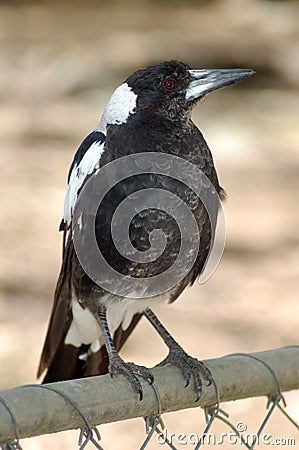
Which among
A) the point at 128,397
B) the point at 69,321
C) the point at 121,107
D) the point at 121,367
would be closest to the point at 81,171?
the point at 121,107

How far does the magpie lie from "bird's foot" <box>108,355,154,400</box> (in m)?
0.02

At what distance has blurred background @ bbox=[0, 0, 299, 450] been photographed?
420 centimetres

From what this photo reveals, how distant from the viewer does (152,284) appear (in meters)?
2.15

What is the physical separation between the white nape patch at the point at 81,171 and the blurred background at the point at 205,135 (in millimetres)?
1402

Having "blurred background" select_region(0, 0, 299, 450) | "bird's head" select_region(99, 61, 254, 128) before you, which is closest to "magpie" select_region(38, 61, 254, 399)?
"bird's head" select_region(99, 61, 254, 128)

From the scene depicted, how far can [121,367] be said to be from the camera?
1813 mm

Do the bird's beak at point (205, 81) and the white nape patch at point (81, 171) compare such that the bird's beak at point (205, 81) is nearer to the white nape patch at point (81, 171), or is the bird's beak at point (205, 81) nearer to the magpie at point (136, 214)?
the magpie at point (136, 214)

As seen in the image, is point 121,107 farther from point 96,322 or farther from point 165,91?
point 96,322

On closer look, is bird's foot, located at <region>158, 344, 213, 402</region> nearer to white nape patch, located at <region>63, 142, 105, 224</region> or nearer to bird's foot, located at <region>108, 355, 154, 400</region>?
bird's foot, located at <region>108, 355, 154, 400</region>

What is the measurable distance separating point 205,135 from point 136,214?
450 cm

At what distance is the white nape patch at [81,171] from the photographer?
210cm

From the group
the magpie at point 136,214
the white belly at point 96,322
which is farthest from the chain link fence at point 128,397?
the white belly at point 96,322

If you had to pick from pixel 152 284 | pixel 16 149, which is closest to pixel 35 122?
pixel 16 149

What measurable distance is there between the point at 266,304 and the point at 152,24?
373cm
